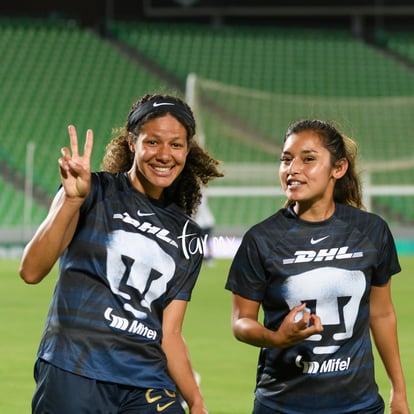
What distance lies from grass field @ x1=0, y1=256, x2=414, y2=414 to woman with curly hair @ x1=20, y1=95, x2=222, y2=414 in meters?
2.97

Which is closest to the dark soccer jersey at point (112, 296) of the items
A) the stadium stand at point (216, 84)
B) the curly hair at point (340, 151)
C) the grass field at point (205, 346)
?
the curly hair at point (340, 151)

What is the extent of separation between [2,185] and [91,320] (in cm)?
2012

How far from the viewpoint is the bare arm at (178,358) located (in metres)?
3.65

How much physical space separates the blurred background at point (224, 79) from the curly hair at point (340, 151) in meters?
17.4

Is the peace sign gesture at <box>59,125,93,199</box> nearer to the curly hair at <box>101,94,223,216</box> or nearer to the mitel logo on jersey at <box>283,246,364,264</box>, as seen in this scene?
the curly hair at <box>101,94,223,216</box>

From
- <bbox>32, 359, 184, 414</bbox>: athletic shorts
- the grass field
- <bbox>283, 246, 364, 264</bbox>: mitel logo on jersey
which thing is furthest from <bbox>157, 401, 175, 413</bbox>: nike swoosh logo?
the grass field

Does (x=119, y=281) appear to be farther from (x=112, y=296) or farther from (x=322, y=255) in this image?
(x=322, y=255)

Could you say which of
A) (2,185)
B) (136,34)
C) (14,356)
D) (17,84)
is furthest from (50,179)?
(14,356)

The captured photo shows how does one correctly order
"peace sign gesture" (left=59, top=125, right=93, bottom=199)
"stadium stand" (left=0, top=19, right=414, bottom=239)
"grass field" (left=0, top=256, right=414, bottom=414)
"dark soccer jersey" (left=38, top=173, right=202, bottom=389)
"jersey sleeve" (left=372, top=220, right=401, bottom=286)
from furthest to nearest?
"stadium stand" (left=0, top=19, right=414, bottom=239)
"grass field" (left=0, top=256, right=414, bottom=414)
"jersey sleeve" (left=372, top=220, right=401, bottom=286)
"dark soccer jersey" (left=38, top=173, right=202, bottom=389)
"peace sign gesture" (left=59, top=125, right=93, bottom=199)

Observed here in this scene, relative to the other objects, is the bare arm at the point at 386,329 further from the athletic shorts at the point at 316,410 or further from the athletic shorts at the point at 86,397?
the athletic shorts at the point at 86,397

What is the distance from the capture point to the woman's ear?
3.95 meters

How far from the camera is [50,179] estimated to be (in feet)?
77.4

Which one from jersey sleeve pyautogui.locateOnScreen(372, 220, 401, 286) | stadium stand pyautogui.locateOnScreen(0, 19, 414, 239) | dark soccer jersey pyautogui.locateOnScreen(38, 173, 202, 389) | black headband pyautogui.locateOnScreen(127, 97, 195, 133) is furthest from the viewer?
stadium stand pyautogui.locateOnScreen(0, 19, 414, 239)

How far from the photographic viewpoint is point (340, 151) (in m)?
3.96
